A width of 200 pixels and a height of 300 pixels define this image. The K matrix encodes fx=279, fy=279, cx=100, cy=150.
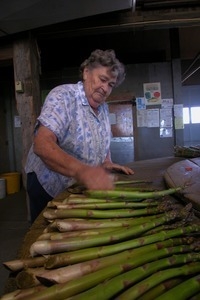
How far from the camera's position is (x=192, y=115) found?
1471 centimetres

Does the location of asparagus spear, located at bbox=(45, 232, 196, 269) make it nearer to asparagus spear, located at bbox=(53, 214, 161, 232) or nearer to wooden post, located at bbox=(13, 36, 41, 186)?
asparagus spear, located at bbox=(53, 214, 161, 232)

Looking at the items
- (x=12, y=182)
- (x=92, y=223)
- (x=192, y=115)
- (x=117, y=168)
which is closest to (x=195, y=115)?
(x=192, y=115)

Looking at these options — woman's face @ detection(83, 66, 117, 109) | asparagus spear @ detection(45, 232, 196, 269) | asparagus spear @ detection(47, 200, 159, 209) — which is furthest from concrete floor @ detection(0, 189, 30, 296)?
asparagus spear @ detection(45, 232, 196, 269)

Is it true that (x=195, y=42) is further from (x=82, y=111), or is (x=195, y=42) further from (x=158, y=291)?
(x=158, y=291)

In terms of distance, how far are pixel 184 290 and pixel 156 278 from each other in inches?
2.6

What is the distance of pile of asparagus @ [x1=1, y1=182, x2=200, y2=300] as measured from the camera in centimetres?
63

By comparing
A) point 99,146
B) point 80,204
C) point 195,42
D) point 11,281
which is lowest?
point 11,281

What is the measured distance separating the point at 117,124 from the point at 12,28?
2551 millimetres

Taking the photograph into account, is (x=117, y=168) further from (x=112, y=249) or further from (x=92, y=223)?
(x=112, y=249)

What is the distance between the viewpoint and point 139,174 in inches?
79.2

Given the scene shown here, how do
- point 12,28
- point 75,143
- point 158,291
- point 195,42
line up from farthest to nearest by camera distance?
point 195,42, point 12,28, point 75,143, point 158,291

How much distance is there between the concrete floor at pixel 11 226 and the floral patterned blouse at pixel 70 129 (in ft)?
4.74

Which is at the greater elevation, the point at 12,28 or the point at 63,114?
the point at 12,28

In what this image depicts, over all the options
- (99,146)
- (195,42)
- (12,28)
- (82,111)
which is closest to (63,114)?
(82,111)
